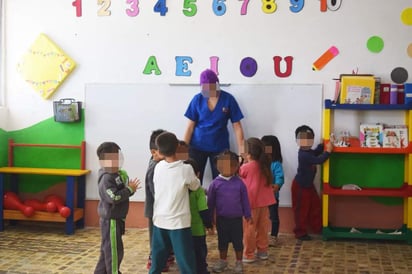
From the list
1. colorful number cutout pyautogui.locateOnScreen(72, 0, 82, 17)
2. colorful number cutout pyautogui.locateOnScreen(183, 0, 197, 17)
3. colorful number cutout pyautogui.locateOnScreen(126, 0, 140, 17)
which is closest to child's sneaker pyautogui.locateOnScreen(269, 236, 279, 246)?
colorful number cutout pyautogui.locateOnScreen(183, 0, 197, 17)

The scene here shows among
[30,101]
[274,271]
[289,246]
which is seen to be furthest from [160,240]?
[30,101]

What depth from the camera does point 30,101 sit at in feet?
19.4

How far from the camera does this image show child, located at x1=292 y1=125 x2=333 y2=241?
518 centimetres

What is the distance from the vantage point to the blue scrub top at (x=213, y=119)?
521cm

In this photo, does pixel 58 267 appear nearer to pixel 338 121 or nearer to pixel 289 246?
pixel 289 246

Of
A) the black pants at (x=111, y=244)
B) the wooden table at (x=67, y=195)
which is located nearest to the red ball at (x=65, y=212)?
the wooden table at (x=67, y=195)

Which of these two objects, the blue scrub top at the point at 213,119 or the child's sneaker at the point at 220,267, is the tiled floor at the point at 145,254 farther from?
the blue scrub top at the point at 213,119

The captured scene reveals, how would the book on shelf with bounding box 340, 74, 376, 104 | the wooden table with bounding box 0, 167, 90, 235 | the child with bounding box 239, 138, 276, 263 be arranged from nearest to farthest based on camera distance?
1. the child with bounding box 239, 138, 276, 263
2. the book on shelf with bounding box 340, 74, 376, 104
3. the wooden table with bounding box 0, 167, 90, 235

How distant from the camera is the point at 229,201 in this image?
161 inches

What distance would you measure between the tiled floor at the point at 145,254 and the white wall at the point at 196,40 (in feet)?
4.55

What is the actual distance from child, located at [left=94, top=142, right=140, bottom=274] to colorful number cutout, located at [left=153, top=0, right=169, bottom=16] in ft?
7.32

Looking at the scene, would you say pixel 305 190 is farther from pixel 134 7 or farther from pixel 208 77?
pixel 134 7

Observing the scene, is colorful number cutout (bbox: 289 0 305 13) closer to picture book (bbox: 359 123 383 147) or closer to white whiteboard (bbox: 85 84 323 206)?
white whiteboard (bbox: 85 84 323 206)

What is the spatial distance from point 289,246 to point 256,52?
187 centimetres
